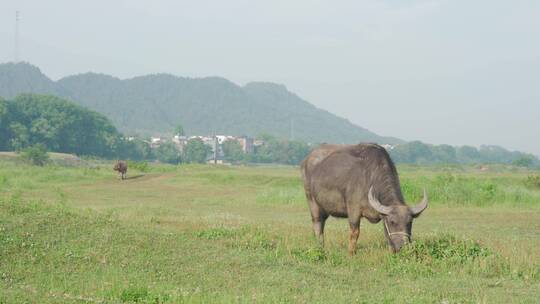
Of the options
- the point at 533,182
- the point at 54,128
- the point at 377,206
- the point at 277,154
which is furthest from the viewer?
the point at 277,154

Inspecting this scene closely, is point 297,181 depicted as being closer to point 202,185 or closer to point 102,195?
point 202,185

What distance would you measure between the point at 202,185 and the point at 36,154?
38.3 meters

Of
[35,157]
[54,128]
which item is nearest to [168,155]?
[54,128]

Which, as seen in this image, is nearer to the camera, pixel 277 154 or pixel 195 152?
pixel 195 152

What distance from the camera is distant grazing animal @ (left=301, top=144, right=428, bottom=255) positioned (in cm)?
1278

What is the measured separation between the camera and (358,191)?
1380cm

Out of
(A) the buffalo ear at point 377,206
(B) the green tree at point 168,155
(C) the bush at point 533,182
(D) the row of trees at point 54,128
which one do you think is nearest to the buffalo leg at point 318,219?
(A) the buffalo ear at point 377,206

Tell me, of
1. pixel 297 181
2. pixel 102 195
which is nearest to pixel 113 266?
pixel 102 195

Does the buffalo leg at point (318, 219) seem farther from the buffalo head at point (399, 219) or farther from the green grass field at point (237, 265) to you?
the buffalo head at point (399, 219)

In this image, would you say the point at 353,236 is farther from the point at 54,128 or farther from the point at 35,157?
the point at 54,128

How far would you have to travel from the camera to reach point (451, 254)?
1302cm

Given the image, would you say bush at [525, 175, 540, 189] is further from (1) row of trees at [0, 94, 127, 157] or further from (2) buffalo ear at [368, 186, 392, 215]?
(1) row of trees at [0, 94, 127, 157]

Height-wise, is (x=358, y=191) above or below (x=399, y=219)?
above

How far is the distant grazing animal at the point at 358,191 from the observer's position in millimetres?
12781
